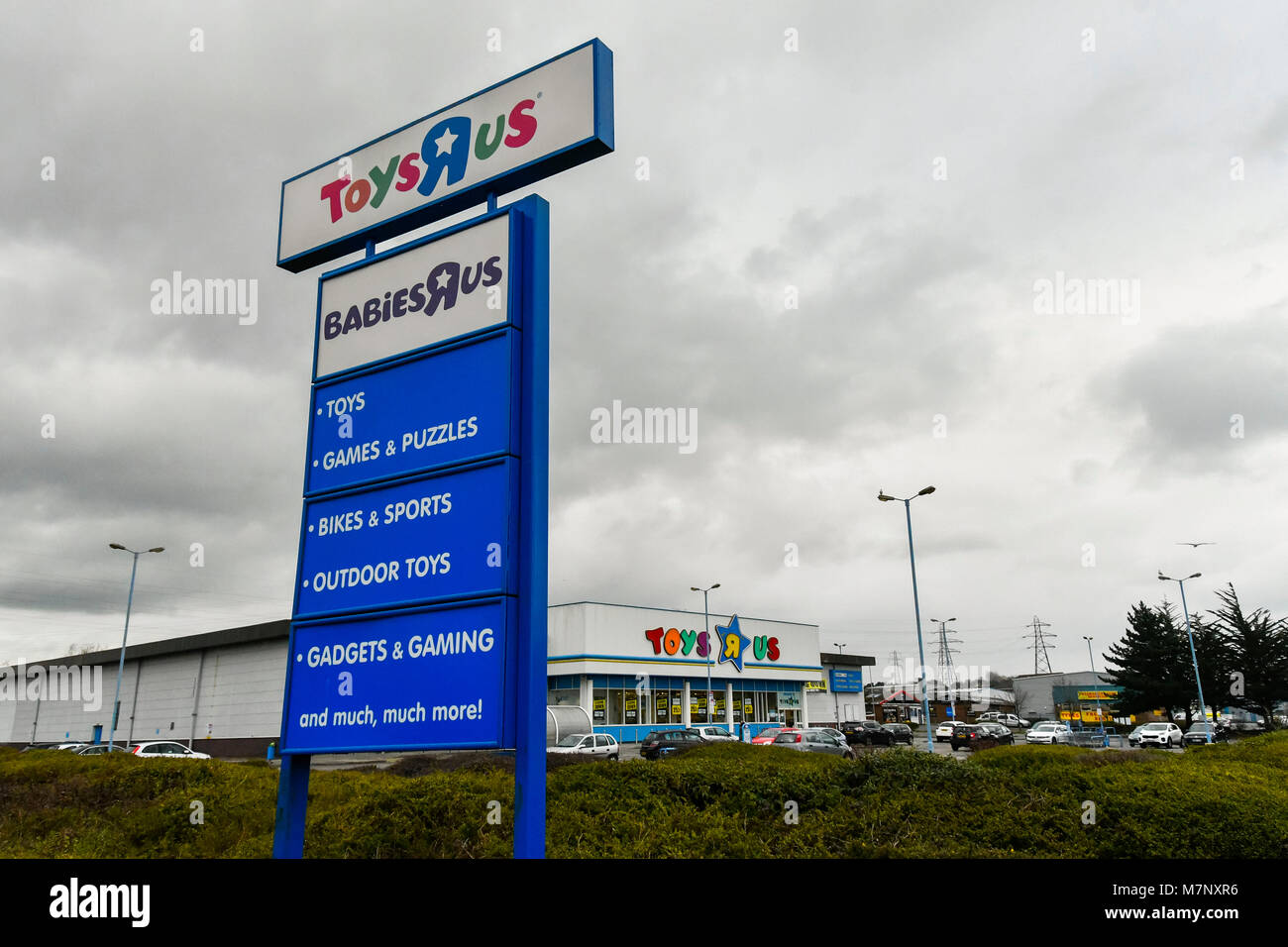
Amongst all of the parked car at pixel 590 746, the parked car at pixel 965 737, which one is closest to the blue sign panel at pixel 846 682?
the parked car at pixel 965 737

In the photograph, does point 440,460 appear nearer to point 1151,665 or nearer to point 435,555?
point 435,555

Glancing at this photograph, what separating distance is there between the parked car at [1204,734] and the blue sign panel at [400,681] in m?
46.0

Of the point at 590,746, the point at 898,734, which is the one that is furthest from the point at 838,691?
the point at 590,746

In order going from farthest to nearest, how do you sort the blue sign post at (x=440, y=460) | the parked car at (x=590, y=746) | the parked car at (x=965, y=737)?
the parked car at (x=965, y=737) → the parked car at (x=590, y=746) → the blue sign post at (x=440, y=460)

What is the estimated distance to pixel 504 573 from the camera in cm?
591

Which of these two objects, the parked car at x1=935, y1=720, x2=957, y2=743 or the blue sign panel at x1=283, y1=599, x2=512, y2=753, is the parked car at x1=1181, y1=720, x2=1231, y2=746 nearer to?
the parked car at x1=935, y1=720, x2=957, y2=743

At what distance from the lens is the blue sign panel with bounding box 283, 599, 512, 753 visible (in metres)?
5.79

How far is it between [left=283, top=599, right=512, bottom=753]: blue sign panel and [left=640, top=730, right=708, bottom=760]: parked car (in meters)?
25.9

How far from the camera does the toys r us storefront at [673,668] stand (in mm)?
47031

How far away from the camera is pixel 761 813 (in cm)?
953

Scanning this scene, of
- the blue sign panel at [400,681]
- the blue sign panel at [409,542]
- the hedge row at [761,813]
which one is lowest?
the hedge row at [761,813]

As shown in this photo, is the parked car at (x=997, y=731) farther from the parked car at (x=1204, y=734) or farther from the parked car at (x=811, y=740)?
the parked car at (x=811, y=740)

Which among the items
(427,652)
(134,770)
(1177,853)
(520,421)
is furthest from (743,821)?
(134,770)
